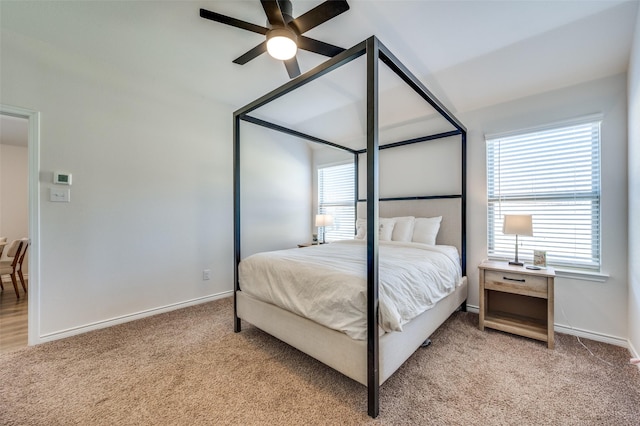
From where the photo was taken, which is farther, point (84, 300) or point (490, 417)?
point (84, 300)

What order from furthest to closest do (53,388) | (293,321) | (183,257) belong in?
(183,257)
(293,321)
(53,388)

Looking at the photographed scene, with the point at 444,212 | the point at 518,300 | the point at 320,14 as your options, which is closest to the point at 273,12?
the point at 320,14

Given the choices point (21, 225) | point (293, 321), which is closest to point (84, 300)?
point (293, 321)

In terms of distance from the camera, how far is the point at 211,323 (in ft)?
8.61

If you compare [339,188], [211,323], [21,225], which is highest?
[339,188]

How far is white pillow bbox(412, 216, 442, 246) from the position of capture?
2.97 m

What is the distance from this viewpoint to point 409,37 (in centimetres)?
213

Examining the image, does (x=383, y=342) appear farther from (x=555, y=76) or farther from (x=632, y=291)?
(x=555, y=76)

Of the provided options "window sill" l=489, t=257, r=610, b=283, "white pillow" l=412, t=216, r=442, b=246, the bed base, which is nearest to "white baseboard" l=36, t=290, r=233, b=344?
the bed base

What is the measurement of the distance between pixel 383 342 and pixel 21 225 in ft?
21.6

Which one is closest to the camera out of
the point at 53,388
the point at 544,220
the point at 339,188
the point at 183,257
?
the point at 53,388

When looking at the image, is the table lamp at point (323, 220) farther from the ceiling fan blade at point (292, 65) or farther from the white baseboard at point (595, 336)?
the white baseboard at point (595, 336)

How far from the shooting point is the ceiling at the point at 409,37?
6.12 ft

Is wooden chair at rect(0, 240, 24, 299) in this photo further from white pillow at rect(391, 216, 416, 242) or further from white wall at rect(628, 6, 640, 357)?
white wall at rect(628, 6, 640, 357)
